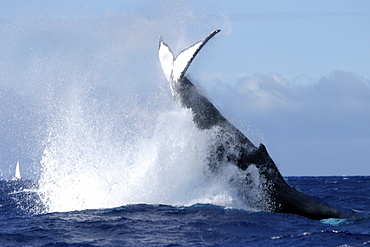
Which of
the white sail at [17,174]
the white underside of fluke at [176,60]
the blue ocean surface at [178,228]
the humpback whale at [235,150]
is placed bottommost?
the blue ocean surface at [178,228]

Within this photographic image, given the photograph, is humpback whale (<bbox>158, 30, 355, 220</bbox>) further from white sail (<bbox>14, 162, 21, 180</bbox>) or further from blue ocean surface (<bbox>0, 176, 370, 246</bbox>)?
white sail (<bbox>14, 162, 21, 180</bbox>)

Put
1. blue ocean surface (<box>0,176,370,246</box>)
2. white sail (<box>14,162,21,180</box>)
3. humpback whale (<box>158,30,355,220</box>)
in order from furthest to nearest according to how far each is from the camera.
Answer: white sail (<box>14,162,21,180</box>) → humpback whale (<box>158,30,355,220</box>) → blue ocean surface (<box>0,176,370,246</box>)

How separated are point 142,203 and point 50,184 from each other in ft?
8.52

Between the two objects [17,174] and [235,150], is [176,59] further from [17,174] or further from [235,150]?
[17,174]

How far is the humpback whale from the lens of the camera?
38.4 feet

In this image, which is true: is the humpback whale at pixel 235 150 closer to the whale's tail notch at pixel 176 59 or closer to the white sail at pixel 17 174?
the whale's tail notch at pixel 176 59

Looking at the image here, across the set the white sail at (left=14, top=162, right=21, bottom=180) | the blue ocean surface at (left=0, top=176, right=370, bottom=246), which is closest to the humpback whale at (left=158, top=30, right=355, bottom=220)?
the blue ocean surface at (left=0, top=176, right=370, bottom=246)

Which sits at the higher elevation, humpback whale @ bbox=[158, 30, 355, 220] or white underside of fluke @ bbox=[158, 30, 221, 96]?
white underside of fluke @ bbox=[158, 30, 221, 96]

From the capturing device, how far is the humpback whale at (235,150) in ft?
38.4

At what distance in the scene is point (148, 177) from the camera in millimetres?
12922

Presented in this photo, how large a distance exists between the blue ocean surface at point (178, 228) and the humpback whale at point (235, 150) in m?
0.43

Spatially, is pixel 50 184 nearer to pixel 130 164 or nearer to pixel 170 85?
pixel 130 164

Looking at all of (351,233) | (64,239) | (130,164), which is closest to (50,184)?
(130,164)

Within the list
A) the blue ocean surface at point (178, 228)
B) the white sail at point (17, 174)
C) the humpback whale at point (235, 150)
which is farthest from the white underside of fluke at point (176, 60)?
the white sail at point (17, 174)
